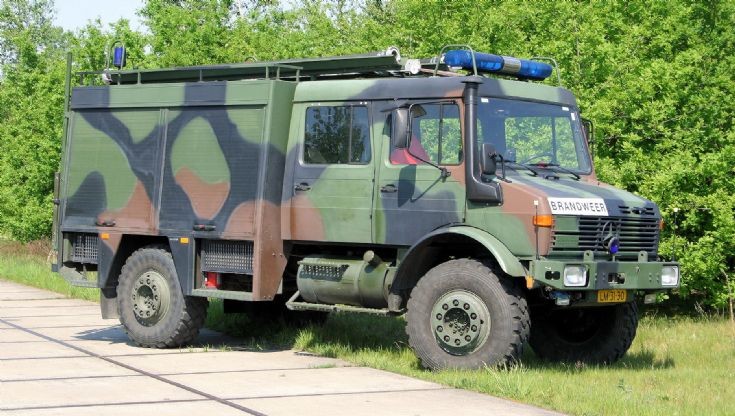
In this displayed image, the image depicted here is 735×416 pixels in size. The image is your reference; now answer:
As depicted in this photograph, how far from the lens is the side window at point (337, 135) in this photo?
1252 centimetres

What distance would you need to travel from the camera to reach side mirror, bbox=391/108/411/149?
11.5 metres

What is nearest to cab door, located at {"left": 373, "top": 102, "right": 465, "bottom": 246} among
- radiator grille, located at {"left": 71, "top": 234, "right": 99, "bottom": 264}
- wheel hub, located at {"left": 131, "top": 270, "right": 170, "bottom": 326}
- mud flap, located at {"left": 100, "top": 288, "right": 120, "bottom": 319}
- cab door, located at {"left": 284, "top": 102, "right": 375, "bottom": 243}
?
cab door, located at {"left": 284, "top": 102, "right": 375, "bottom": 243}

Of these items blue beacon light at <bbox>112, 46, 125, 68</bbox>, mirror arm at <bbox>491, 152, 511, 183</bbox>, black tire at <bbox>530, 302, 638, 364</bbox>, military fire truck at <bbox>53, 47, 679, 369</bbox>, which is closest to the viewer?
military fire truck at <bbox>53, 47, 679, 369</bbox>

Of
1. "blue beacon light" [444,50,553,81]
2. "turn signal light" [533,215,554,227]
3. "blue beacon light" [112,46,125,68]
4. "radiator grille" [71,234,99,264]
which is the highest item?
"blue beacon light" [112,46,125,68]

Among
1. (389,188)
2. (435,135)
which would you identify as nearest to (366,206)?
(389,188)

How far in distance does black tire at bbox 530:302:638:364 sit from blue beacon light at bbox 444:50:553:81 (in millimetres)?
2390

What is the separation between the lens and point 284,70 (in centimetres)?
1386

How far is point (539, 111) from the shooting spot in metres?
12.5

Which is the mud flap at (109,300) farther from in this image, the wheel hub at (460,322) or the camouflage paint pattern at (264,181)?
the wheel hub at (460,322)

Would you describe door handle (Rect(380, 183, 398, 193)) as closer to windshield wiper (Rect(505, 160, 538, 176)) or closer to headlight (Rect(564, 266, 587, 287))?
windshield wiper (Rect(505, 160, 538, 176))

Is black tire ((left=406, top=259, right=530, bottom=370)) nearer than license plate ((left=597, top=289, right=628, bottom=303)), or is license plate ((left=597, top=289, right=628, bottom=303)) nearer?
black tire ((left=406, top=259, right=530, bottom=370))

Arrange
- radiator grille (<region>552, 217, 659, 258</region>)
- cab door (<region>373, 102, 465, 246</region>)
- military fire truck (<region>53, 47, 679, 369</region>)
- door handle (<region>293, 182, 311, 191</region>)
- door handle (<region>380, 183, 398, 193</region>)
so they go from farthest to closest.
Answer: door handle (<region>293, 182, 311, 191</region>) < door handle (<region>380, 183, 398, 193</region>) < cab door (<region>373, 102, 465, 246</region>) < military fire truck (<region>53, 47, 679, 369</region>) < radiator grille (<region>552, 217, 659, 258</region>)

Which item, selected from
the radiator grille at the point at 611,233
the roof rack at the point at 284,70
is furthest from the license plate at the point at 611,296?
the roof rack at the point at 284,70

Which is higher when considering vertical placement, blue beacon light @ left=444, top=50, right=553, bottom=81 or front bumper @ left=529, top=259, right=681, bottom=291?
blue beacon light @ left=444, top=50, right=553, bottom=81
